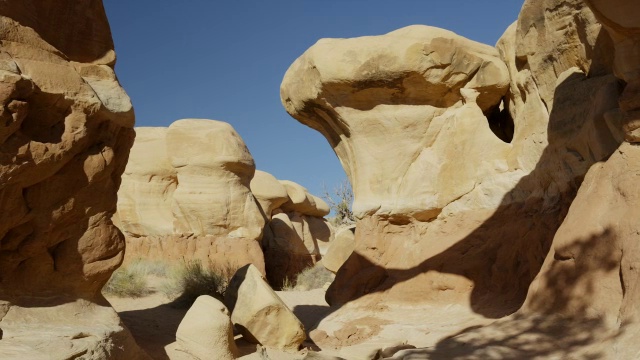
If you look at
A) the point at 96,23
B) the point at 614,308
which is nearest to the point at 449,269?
the point at 614,308

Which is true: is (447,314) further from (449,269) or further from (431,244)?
(431,244)

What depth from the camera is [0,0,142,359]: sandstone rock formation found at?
5.40 m

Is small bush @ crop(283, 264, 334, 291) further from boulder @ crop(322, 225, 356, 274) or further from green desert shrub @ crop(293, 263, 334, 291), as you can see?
boulder @ crop(322, 225, 356, 274)

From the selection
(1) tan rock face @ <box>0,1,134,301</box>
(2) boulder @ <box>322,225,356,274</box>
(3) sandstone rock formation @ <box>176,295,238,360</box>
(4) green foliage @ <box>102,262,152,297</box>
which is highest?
(1) tan rock face @ <box>0,1,134,301</box>

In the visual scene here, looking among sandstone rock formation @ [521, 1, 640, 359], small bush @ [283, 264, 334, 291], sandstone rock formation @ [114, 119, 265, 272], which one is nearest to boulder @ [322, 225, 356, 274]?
sandstone rock formation @ [114, 119, 265, 272]

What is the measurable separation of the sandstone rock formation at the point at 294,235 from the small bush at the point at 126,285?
5.72m

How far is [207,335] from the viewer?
758 centimetres

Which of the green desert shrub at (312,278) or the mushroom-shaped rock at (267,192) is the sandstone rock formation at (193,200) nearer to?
the green desert shrub at (312,278)

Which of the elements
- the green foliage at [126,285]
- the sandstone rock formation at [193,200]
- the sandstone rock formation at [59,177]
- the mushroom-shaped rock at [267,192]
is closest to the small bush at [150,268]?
the sandstone rock formation at [193,200]

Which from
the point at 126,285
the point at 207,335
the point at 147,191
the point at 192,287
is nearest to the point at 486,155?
the point at 207,335

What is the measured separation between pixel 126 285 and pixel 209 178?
4.54 meters

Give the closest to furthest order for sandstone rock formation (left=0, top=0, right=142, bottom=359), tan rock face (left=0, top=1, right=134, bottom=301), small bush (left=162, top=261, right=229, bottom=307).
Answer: sandstone rock formation (left=0, top=0, right=142, bottom=359), tan rock face (left=0, top=1, right=134, bottom=301), small bush (left=162, top=261, right=229, bottom=307)

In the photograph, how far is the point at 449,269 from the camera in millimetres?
8766

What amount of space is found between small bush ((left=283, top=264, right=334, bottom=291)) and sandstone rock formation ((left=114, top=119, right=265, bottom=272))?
5.77 feet
